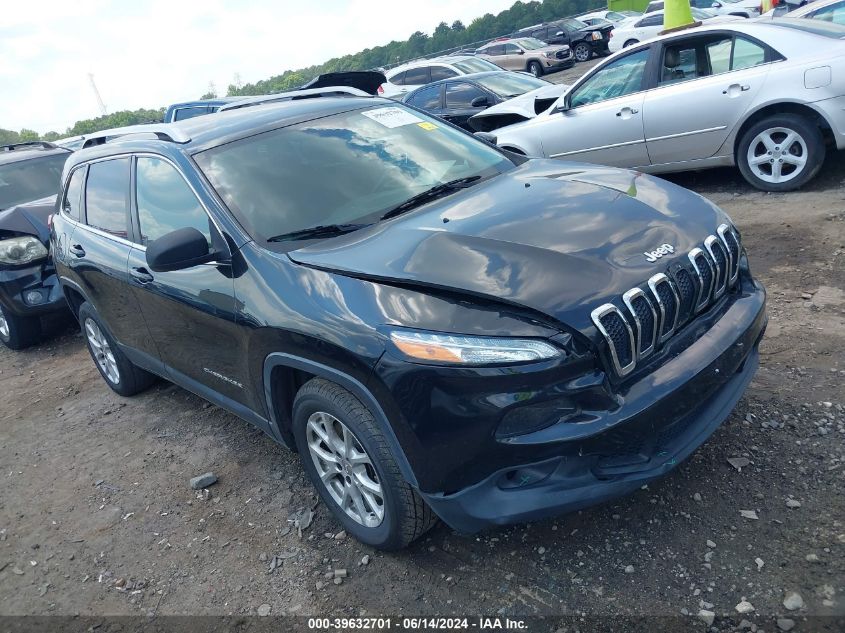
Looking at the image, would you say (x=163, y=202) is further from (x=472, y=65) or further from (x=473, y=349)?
(x=472, y=65)

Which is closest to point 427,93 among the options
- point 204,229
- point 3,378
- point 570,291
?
point 3,378

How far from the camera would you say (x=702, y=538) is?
101 inches

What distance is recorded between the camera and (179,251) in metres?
2.91

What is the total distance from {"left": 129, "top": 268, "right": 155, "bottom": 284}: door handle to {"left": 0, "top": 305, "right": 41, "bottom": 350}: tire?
3.51 metres

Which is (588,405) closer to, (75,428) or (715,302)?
(715,302)

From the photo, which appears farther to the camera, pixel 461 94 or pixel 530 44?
pixel 530 44

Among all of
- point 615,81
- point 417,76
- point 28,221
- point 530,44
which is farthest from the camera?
point 530,44

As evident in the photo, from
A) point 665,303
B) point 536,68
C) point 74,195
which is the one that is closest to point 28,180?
point 74,195

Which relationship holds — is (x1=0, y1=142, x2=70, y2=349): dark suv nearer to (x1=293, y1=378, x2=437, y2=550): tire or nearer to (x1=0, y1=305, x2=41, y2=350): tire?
(x1=0, y1=305, x2=41, y2=350): tire

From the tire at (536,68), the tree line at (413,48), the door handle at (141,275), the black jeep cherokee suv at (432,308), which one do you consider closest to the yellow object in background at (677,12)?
the black jeep cherokee suv at (432,308)

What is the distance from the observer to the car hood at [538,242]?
7.74 ft

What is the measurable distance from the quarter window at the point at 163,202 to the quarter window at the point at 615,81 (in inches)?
195

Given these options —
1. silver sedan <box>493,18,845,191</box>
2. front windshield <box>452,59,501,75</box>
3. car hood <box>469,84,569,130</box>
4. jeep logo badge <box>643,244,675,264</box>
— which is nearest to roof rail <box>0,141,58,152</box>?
car hood <box>469,84,569,130</box>

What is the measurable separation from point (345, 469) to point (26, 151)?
778 cm
